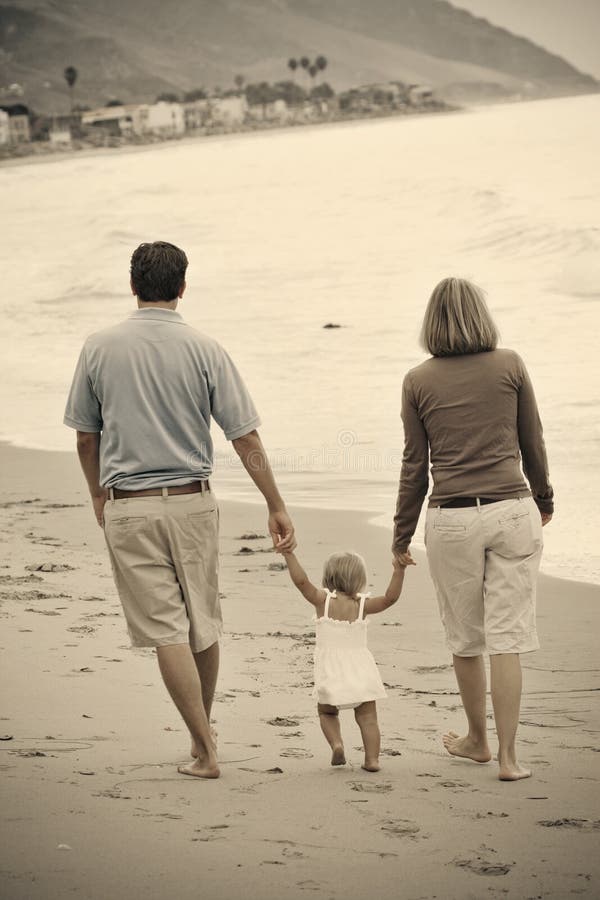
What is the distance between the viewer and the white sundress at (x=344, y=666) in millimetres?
3670

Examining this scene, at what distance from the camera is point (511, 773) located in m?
3.57

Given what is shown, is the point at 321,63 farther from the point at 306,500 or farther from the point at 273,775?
the point at 273,775

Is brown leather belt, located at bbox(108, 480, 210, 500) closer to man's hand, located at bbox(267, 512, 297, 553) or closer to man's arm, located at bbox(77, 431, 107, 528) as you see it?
man's arm, located at bbox(77, 431, 107, 528)

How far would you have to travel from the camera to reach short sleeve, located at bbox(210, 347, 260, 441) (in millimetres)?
3596

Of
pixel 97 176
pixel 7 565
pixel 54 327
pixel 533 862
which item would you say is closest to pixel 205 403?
pixel 533 862

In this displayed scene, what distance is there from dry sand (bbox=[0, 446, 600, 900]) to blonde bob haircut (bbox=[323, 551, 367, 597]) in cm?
52

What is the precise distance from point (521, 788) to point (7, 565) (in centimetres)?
373

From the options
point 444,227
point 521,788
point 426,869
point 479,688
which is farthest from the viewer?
point 444,227

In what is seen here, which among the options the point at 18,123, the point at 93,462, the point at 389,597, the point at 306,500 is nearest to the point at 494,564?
the point at 389,597

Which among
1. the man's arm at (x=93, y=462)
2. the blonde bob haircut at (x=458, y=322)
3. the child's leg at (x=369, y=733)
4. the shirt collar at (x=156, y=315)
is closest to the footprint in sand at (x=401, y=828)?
the child's leg at (x=369, y=733)

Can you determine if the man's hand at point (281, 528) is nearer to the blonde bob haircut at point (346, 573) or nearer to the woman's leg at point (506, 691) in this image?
the blonde bob haircut at point (346, 573)

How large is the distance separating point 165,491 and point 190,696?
0.59 metres

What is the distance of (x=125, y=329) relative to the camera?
11.7 feet

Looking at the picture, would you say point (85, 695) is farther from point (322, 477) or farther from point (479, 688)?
point (322, 477)
